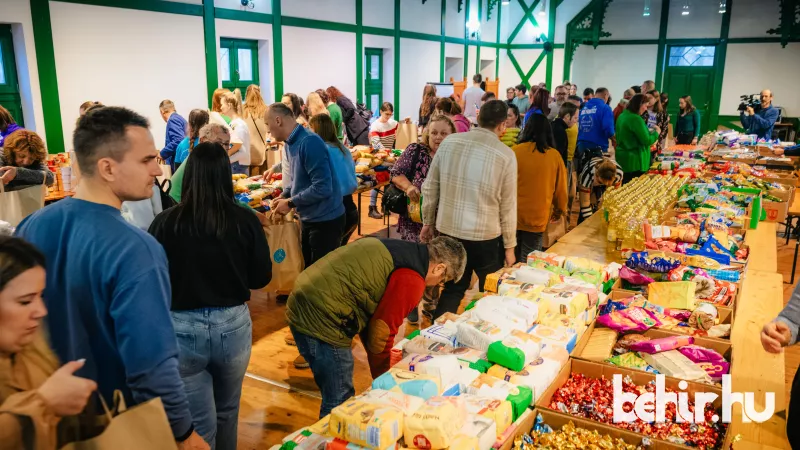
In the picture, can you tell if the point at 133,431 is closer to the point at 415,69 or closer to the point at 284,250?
the point at 284,250

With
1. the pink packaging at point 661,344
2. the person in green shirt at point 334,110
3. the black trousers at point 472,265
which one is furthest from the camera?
the person in green shirt at point 334,110

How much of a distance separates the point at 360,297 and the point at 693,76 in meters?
16.9

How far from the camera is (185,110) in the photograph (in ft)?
29.3

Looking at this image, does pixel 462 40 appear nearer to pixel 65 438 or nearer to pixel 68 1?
pixel 68 1

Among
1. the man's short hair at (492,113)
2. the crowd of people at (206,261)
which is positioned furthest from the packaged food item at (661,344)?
the man's short hair at (492,113)

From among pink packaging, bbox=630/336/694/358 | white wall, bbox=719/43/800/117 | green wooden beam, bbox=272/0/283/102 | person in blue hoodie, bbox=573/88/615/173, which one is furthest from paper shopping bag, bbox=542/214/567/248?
white wall, bbox=719/43/800/117

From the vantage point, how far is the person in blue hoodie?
7121 millimetres

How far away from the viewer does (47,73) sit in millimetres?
7102

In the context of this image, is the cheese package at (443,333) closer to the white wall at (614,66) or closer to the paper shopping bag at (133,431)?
the paper shopping bag at (133,431)

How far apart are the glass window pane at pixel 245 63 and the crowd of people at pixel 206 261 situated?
17.4 ft

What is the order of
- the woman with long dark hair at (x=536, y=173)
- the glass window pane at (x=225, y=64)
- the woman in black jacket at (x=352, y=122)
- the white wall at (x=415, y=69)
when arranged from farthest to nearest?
1. the white wall at (x=415, y=69)
2. the glass window pane at (x=225, y=64)
3. the woman in black jacket at (x=352, y=122)
4. the woman with long dark hair at (x=536, y=173)

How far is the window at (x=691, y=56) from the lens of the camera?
1642 cm

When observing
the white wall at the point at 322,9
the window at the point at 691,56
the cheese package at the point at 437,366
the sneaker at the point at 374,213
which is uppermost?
the white wall at the point at 322,9

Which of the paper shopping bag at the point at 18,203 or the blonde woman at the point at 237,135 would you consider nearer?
the paper shopping bag at the point at 18,203
